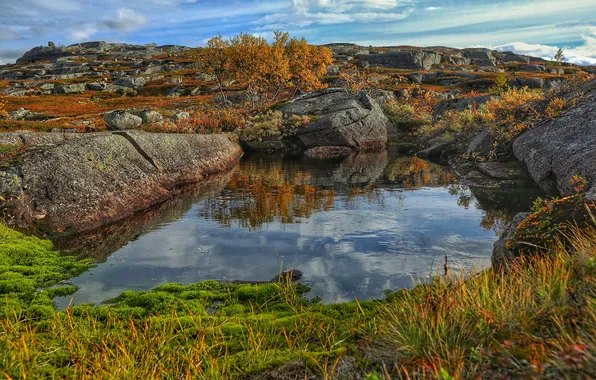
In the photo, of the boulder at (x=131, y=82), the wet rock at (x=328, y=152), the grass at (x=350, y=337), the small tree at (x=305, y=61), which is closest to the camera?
the grass at (x=350, y=337)

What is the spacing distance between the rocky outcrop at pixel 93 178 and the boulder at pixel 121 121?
52.9ft

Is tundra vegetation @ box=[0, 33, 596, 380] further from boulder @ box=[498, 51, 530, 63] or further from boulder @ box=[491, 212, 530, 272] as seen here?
boulder @ box=[498, 51, 530, 63]

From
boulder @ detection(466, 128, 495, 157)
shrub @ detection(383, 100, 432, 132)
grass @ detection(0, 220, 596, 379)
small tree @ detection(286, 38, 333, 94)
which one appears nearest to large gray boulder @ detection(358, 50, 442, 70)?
small tree @ detection(286, 38, 333, 94)

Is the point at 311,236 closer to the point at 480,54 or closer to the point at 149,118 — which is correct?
the point at 149,118

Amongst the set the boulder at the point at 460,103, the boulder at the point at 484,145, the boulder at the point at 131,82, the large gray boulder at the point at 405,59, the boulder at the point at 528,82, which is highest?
the large gray boulder at the point at 405,59

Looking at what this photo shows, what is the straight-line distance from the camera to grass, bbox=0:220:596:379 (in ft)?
13.2

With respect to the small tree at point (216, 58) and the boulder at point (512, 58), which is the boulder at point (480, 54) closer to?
the boulder at point (512, 58)

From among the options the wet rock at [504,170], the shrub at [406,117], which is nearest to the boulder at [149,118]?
the shrub at [406,117]

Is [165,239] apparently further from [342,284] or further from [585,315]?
[585,315]

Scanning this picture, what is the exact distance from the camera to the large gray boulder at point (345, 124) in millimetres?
40406

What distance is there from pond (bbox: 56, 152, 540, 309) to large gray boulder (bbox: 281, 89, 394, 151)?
57.0 ft

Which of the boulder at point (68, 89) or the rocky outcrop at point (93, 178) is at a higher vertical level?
the boulder at point (68, 89)

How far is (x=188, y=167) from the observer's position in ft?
78.8

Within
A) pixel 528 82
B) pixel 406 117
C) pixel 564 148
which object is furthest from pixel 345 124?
pixel 528 82
